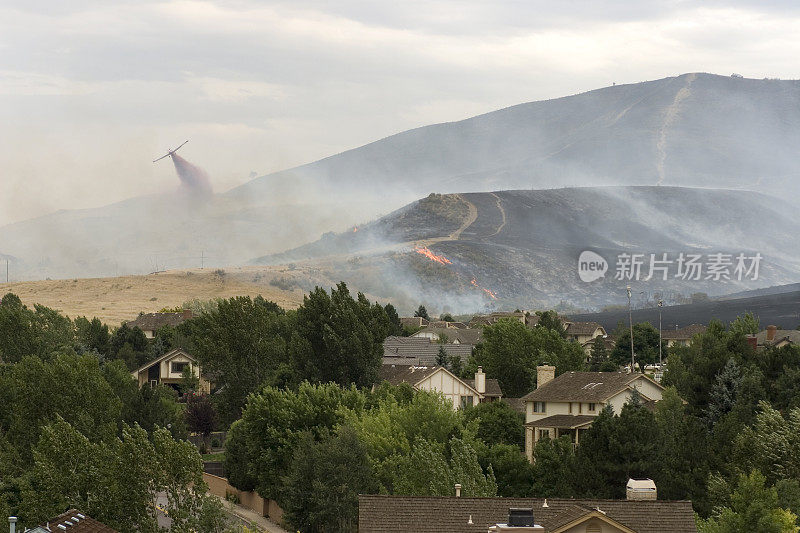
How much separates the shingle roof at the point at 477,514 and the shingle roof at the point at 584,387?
131 ft

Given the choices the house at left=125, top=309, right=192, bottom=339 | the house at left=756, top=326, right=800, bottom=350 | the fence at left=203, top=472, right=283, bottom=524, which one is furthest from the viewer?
the house at left=125, top=309, right=192, bottom=339

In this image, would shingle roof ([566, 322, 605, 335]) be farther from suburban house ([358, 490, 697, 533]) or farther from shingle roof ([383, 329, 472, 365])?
suburban house ([358, 490, 697, 533])

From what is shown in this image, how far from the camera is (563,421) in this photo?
7675cm

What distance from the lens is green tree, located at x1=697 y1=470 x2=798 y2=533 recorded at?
143 ft

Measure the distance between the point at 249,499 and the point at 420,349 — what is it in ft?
180

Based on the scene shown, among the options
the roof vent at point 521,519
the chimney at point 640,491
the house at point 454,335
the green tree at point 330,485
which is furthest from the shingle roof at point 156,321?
the roof vent at point 521,519

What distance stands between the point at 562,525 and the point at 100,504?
2226 cm

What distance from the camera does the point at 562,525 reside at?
1344 inches

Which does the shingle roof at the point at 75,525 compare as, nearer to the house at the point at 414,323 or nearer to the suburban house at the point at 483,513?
the suburban house at the point at 483,513

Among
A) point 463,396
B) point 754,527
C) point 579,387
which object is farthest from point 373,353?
point 754,527

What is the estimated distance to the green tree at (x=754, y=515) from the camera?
43688mm

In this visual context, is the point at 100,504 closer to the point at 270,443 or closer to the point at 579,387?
the point at 270,443

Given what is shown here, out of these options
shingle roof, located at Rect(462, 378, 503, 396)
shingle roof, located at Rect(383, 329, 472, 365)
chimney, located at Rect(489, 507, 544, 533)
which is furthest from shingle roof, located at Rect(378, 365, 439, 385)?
chimney, located at Rect(489, 507, 544, 533)

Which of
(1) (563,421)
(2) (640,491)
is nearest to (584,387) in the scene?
(1) (563,421)
